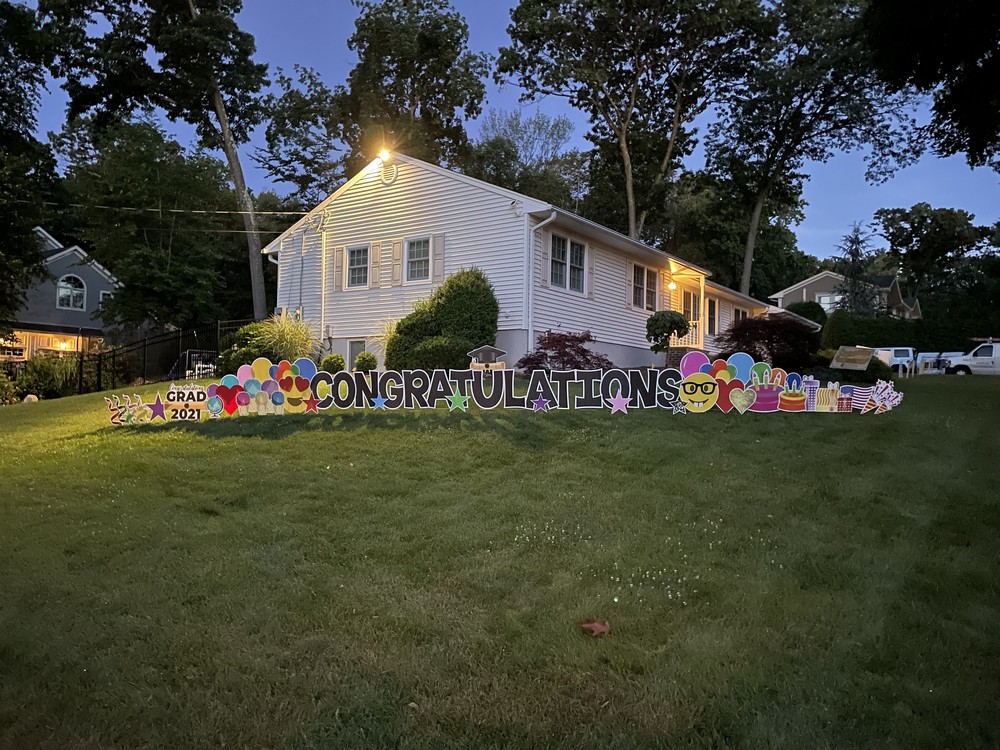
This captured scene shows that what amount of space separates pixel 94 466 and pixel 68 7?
89.6 feet

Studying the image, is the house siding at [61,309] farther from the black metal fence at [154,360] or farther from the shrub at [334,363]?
the shrub at [334,363]

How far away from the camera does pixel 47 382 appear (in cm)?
1866

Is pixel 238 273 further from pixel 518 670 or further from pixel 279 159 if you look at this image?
pixel 518 670

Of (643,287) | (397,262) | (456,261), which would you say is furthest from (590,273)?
(397,262)

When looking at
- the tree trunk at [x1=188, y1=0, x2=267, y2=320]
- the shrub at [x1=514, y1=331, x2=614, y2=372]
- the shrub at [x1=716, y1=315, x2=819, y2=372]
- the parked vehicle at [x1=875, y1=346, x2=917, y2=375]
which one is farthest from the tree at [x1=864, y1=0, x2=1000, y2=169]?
the tree trunk at [x1=188, y1=0, x2=267, y2=320]

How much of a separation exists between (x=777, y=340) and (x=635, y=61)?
762 inches

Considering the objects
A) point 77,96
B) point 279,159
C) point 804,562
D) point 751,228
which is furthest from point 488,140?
point 804,562

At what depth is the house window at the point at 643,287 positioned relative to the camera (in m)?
20.0

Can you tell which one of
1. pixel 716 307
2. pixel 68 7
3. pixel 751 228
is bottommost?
pixel 716 307

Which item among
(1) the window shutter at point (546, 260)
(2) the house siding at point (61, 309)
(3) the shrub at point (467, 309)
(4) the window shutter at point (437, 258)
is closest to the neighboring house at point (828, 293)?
→ (1) the window shutter at point (546, 260)

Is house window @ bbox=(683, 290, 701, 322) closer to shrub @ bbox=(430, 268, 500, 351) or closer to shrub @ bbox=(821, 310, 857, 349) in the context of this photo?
shrub @ bbox=(821, 310, 857, 349)

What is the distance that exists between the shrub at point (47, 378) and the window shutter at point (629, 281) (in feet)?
49.7

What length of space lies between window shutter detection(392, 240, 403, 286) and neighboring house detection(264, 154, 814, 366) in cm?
3

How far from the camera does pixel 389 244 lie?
17859 millimetres
